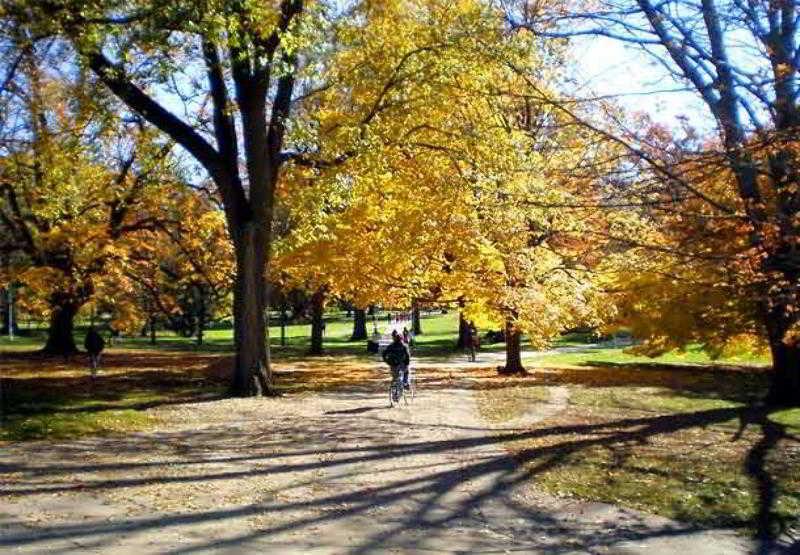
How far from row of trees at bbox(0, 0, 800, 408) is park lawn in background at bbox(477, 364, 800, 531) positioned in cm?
187

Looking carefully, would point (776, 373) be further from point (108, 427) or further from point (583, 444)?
point (108, 427)

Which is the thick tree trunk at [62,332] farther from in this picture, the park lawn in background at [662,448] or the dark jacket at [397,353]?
the park lawn in background at [662,448]

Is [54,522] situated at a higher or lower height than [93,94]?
lower

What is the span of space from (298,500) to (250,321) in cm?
895

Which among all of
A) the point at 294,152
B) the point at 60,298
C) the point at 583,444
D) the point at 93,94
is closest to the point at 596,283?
the point at 294,152

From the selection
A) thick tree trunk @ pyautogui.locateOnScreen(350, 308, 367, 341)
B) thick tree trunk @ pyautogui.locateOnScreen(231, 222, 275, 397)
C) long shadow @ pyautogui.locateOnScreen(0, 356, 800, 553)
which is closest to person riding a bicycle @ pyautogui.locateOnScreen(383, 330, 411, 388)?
long shadow @ pyautogui.locateOnScreen(0, 356, 800, 553)

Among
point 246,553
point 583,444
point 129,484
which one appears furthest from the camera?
point 583,444

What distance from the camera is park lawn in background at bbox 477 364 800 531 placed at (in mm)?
8836

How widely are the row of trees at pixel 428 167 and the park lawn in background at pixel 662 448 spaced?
1874mm

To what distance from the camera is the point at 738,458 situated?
11180mm

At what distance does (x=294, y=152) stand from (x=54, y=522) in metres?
12.3

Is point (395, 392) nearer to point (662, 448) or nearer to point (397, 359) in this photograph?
point (397, 359)

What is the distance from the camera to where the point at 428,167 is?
19.8 meters

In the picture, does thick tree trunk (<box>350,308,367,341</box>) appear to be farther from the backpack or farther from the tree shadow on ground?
the tree shadow on ground
